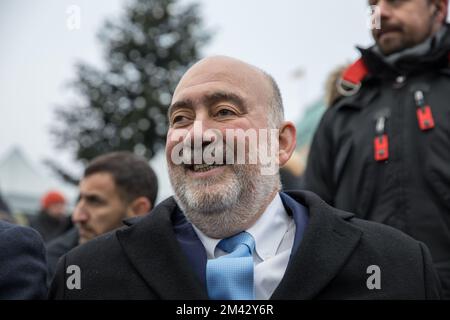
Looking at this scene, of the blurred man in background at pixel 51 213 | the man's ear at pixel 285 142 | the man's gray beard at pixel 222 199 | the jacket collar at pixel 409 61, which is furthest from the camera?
the blurred man in background at pixel 51 213

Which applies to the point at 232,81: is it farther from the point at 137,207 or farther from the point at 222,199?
the point at 137,207

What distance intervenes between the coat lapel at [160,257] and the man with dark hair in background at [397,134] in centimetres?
118

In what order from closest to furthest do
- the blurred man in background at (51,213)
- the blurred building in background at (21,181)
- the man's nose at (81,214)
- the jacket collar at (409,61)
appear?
the jacket collar at (409,61) → the man's nose at (81,214) → the blurred man in background at (51,213) → the blurred building in background at (21,181)

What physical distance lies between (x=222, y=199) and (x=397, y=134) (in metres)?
1.24

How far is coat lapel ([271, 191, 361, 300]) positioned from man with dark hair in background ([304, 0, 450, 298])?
693 mm

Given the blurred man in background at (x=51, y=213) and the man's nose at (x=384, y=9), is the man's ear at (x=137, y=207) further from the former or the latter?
the blurred man in background at (x=51, y=213)

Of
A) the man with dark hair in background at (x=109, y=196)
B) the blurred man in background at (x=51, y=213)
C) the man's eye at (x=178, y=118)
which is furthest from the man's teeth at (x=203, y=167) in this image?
the blurred man in background at (x=51, y=213)

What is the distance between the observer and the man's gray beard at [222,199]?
101 inches

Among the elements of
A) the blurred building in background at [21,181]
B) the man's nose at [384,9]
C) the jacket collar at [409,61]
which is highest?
the man's nose at [384,9]

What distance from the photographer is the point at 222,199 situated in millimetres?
2572

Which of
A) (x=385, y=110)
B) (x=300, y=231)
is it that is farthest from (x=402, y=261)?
(x=385, y=110)

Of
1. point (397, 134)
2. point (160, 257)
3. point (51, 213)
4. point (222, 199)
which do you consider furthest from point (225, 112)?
point (51, 213)

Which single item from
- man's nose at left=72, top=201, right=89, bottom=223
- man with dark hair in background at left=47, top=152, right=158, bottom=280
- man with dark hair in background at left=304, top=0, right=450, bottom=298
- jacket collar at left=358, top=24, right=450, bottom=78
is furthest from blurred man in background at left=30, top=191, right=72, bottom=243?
jacket collar at left=358, top=24, right=450, bottom=78

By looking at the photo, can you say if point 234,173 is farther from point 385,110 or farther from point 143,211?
point 143,211
